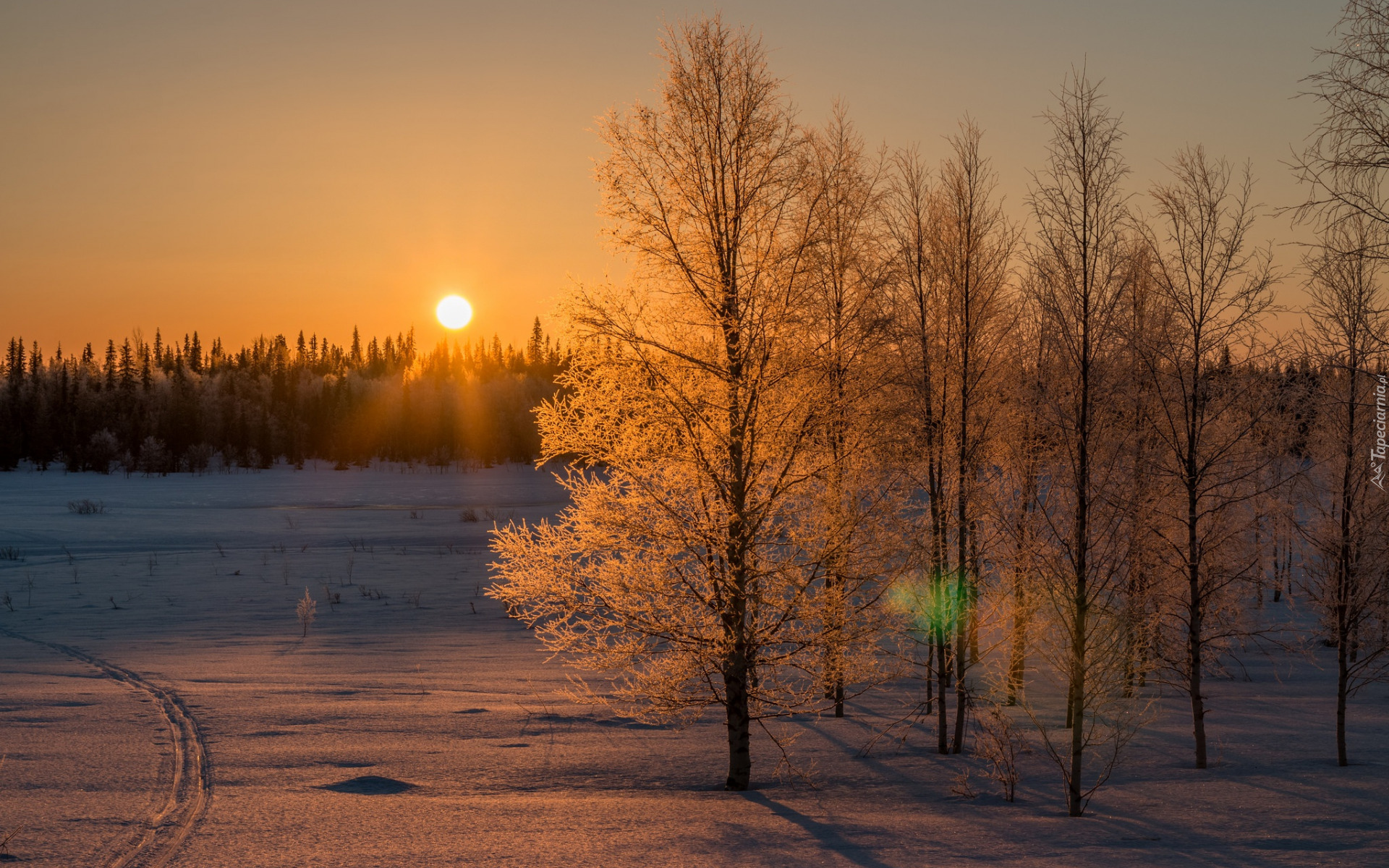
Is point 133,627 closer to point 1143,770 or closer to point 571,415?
point 571,415

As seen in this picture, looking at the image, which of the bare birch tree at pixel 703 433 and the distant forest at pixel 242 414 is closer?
the bare birch tree at pixel 703 433

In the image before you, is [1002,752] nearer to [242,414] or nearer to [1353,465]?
[1353,465]

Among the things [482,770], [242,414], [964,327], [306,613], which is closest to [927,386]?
[964,327]

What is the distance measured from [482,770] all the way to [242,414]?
108 metres

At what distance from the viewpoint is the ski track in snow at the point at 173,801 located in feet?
23.3

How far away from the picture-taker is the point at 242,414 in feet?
344

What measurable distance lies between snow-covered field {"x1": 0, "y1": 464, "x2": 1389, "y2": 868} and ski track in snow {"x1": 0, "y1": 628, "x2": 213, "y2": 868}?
36 millimetres

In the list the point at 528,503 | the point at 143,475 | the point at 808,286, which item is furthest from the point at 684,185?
the point at 143,475

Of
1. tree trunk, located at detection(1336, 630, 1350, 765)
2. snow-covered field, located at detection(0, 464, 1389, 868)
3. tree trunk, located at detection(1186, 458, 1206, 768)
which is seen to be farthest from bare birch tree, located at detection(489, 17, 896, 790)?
tree trunk, located at detection(1336, 630, 1350, 765)

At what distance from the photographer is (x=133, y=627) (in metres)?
19.8

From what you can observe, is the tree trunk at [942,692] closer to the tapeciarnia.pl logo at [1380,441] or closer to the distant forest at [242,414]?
the tapeciarnia.pl logo at [1380,441]

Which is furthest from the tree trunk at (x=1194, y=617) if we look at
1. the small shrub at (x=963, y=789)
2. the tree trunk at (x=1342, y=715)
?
the small shrub at (x=963, y=789)

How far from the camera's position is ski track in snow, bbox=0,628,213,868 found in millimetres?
7098

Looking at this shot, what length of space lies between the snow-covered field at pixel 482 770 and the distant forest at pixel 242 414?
6639 cm
